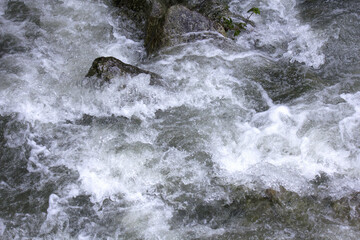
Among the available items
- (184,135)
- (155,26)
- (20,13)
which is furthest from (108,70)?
(20,13)

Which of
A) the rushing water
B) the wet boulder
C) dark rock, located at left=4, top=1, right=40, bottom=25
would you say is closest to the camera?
the rushing water

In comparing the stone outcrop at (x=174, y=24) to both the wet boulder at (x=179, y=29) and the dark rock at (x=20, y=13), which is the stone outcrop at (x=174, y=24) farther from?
the dark rock at (x=20, y=13)

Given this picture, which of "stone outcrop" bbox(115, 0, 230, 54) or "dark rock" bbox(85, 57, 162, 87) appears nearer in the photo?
"dark rock" bbox(85, 57, 162, 87)

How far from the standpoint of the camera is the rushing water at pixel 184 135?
3.64m

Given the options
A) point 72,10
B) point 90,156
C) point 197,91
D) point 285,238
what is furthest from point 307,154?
point 72,10

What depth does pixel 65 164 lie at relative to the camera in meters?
4.10

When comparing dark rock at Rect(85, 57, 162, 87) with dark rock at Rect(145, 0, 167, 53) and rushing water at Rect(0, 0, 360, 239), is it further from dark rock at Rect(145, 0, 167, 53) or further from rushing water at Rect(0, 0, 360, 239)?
dark rock at Rect(145, 0, 167, 53)

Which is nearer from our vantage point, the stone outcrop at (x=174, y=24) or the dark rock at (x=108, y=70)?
the dark rock at (x=108, y=70)

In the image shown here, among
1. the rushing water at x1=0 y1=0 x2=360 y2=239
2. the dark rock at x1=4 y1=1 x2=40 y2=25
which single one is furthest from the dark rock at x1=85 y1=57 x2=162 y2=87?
the dark rock at x1=4 y1=1 x2=40 y2=25

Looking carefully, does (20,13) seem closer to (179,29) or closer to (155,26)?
(155,26)

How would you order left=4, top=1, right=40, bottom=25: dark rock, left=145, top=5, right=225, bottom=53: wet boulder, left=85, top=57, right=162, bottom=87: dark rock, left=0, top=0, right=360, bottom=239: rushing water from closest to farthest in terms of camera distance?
left=0, top=0, right=360, bottom=239: rushing water < left=85, top=57, right=162, bottom=87: dark rock < left=145, top=5, right=225, bottom=53: wet boulder < left=4, top=1, right=40, bottom=25: dark rock

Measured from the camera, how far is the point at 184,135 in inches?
174

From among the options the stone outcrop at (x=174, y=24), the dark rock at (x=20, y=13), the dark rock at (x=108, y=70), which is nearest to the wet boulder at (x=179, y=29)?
the stone outcrop at (x=174, y=24)

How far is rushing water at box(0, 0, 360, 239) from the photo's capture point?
143 inches
